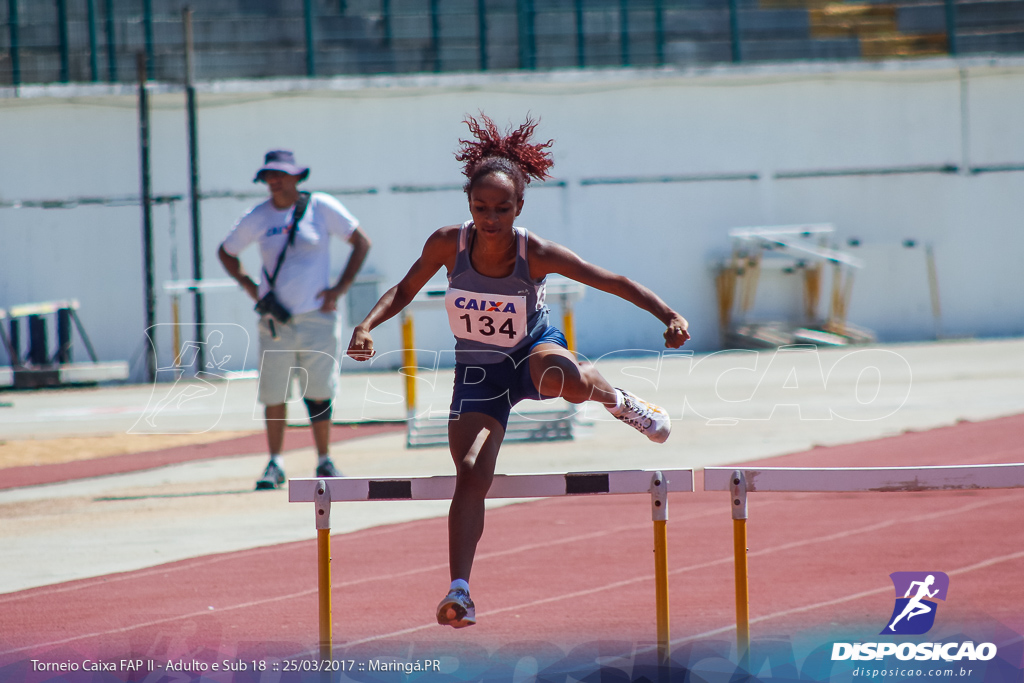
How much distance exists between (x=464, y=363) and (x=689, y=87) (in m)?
16.2

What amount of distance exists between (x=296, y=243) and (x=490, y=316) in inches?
154

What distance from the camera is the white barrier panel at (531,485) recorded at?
13.1 ft

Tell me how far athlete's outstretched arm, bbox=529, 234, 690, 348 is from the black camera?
3897 millimetres

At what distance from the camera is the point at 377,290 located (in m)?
18.7

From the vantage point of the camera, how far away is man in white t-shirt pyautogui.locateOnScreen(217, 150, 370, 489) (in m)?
8.05

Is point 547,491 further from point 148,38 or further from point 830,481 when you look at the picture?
point 148,38

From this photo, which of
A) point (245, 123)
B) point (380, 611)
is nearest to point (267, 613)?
point (380, 611)

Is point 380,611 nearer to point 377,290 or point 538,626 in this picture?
point 538,626

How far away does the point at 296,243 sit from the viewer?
8062 millimetres

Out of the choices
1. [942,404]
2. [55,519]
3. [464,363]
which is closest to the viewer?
[464,363]

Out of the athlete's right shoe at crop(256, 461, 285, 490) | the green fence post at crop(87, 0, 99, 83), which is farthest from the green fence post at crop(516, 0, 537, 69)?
the athlete's right shoe at crop(256, 461, 285, 490)

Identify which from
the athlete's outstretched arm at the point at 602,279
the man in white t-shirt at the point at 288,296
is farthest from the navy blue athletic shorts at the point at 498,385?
the man in white t-shirt at the point at 288,296

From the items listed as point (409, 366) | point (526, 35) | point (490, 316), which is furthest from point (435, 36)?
point (490, 316)

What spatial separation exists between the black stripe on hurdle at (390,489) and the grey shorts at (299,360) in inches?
161
